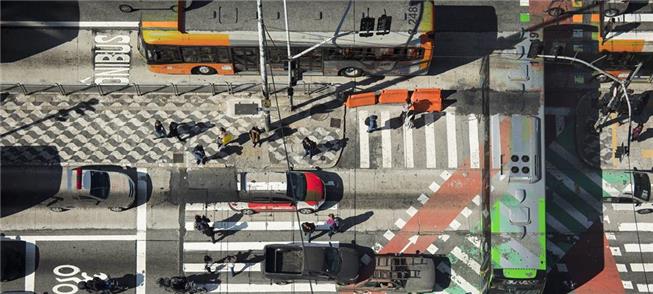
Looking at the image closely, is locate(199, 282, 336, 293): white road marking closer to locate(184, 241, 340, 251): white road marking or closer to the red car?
locate(184, 241, 340, 251): white road marking

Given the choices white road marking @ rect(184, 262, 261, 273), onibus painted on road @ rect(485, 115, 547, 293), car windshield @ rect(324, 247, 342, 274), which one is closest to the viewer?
onibus painted on road @ rect(485, 115, 547, 293)

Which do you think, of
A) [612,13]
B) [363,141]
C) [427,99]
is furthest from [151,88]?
[612,13]

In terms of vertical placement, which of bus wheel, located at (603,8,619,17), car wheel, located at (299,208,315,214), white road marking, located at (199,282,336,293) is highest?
bus wheel, located at (603,8,619,17)

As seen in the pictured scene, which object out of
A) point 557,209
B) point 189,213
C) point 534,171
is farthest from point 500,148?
point 189,213

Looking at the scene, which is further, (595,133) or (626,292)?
(595,133)

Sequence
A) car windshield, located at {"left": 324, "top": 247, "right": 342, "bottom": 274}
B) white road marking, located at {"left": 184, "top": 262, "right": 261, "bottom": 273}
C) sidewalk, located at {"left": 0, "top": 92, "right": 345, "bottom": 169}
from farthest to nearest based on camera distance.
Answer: sidewalk, located at {"left": 0, "top": 92, "right": 345, "bottom": 169}
white road marking, located at {"left": 184, "top": 262, "right": 261, "bottom": 273}
car windshield, located at {"left": 324, "top": 247, "right": 342, "bottom": 274}

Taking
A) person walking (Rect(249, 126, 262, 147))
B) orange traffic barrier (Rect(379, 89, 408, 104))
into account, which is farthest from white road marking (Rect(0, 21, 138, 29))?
orange traffic barrier (Rect(379, 89, 408, 104))

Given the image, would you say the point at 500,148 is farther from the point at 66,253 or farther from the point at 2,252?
the point at 2,252
